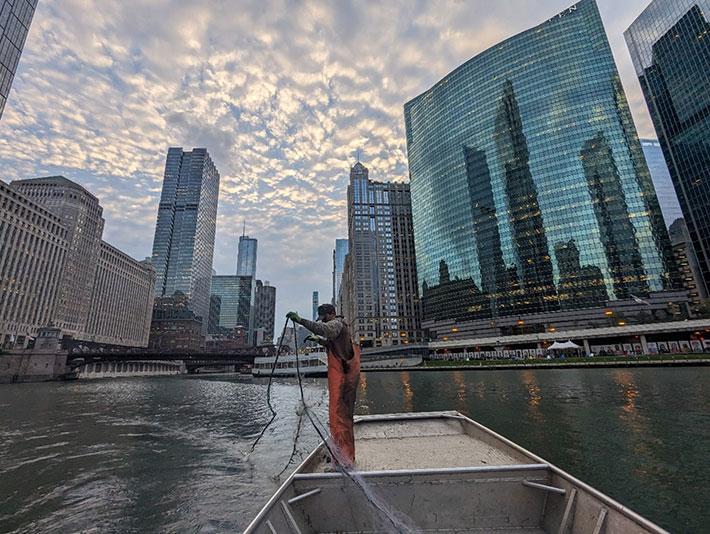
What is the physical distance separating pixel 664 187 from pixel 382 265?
147 meters

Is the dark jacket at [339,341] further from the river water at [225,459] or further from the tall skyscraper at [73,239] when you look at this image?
the tall skyscraper at [73,239]

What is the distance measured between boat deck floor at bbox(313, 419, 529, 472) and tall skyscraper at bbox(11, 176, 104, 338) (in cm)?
14008

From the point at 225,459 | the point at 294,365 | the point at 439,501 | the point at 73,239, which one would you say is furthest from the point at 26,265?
the point at 439,501

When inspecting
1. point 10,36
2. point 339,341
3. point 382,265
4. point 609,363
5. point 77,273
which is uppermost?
point 10,36

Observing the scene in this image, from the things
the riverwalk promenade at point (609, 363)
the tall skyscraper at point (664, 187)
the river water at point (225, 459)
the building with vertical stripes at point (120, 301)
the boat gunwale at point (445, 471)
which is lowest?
the river water at point (225, 459)

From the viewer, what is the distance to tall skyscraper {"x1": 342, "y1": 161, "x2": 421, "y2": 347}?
157 meters

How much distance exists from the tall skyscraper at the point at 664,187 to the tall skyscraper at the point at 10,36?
741 ft

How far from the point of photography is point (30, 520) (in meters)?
8.30

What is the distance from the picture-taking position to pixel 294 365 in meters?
92.3

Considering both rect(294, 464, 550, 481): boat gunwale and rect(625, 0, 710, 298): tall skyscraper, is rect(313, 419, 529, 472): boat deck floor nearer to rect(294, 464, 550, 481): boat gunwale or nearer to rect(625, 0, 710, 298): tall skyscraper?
rect(294, 464, 550, 481): boat gunwale

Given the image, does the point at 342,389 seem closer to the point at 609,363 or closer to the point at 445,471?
the point at 445,471

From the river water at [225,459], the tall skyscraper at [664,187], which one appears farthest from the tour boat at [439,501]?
the tall skyscraper at [664,187]

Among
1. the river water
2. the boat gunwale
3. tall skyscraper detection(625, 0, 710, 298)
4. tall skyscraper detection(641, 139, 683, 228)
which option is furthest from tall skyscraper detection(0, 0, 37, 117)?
tall skyscraper detection(641, 139, 683, 228)

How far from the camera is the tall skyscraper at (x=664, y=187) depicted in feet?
534
